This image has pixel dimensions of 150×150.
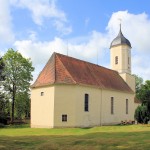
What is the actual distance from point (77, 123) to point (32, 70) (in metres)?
17.0

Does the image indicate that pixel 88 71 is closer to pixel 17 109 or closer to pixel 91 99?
pixel 91 99

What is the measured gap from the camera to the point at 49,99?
1292 inches

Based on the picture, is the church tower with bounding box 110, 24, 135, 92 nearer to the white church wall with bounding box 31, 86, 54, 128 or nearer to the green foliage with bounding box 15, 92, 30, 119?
the green foliage with bounding box 15, 92, 30, 119

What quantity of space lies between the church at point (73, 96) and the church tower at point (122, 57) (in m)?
6.74

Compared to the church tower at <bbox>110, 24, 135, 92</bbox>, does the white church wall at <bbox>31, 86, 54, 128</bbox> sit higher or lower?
lower

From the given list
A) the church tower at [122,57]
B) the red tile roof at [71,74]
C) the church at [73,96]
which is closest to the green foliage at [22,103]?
the church at [73,96]

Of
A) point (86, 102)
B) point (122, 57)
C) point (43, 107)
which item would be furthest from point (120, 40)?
point (43, 107)

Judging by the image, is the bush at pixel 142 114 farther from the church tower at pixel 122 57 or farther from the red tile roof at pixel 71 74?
the church tower at pixel 122 57

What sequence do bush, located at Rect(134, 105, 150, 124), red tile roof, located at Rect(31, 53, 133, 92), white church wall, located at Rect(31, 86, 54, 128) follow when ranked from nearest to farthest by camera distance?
bush, located at Rect(134, 105, 150, 124)
white church wall, located at Rect(31, 86, 54, 128)
red tile roof, located at Rect(31, 53, 133, 92)

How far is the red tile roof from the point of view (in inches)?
1305

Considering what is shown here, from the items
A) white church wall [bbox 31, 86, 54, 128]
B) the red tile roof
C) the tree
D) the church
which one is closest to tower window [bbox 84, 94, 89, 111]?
the church

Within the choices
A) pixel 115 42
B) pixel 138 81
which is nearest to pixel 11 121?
pixel 115 42

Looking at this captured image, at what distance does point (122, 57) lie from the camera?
47906 mm

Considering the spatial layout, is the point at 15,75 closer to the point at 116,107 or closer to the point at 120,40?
the point at 116,107
